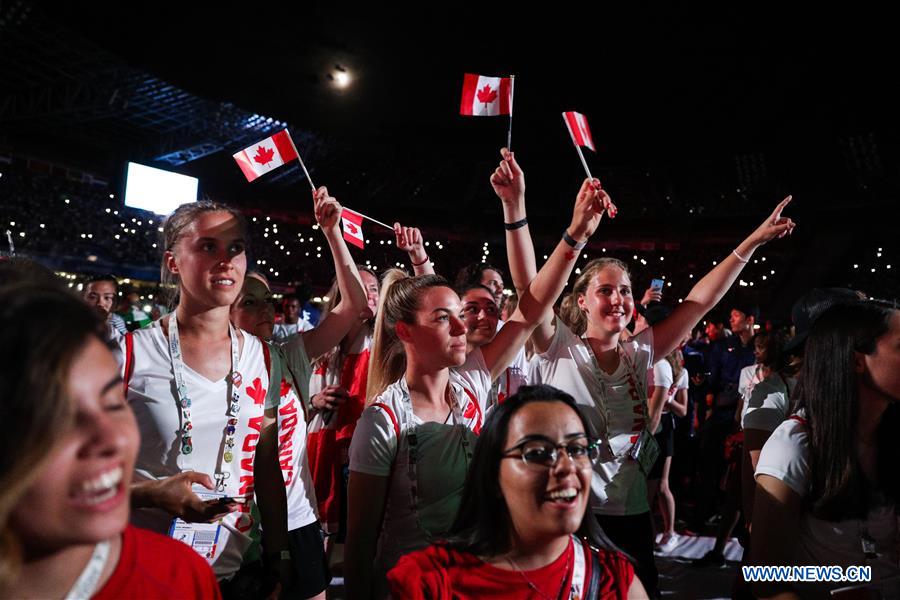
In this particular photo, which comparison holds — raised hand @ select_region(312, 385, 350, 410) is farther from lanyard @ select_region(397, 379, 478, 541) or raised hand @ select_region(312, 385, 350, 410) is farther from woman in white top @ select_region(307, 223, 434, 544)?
lanyard @ select_region(397, 379, 478, 541)

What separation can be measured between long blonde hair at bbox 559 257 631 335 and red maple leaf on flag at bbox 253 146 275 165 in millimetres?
2147

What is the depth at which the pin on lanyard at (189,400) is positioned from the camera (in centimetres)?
210

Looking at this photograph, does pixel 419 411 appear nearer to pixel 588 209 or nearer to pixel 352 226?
pixel 588 209

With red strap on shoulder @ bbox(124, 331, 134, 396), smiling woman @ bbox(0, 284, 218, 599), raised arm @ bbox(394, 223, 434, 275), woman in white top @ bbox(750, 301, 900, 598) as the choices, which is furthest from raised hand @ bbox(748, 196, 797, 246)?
smiling woman @ bbox(0, 284, 218, 599)

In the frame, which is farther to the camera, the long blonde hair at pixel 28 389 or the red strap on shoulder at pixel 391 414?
the red strap on shoulder at pixel 391 414

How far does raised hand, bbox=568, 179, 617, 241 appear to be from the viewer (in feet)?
10.0

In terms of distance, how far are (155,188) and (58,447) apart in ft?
52.0

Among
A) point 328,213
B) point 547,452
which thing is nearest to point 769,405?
point 547,452

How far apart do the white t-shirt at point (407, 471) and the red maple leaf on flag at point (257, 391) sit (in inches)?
15.4

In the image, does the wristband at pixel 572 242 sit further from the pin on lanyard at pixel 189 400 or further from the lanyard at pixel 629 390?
the pin on lanyard at pixel 189 400

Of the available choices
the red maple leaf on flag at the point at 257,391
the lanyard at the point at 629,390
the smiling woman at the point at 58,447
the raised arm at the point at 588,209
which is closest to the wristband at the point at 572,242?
the raised arm at the point at 588,209

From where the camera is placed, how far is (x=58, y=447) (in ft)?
3.22

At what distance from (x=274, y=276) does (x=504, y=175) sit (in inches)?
1184

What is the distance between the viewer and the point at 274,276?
31.7 meters
